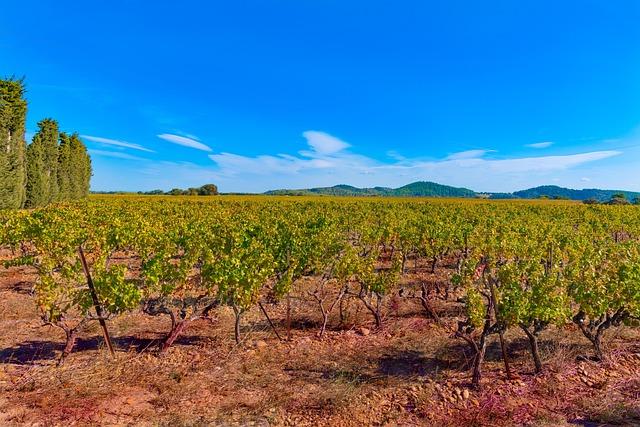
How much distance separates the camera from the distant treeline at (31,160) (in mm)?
36469

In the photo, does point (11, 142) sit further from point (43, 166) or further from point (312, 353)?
point (312, 353)

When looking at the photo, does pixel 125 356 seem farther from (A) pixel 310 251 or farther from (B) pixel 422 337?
(B) pixel 422 337

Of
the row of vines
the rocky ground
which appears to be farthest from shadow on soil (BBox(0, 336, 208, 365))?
the row of vines

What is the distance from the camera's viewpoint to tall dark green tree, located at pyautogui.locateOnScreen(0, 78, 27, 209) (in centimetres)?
3541

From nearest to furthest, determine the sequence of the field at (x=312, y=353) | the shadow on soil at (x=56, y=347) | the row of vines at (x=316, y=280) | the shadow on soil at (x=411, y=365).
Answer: the field at (x=312, y=353) < the row of vines at (x=316, y=280) < the shadow on soil at (x=411, y=365) < the shadow on soil at (x=56, y=347)

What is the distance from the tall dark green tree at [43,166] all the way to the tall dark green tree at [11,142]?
16.6ft

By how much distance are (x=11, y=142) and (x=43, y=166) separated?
12979 mm

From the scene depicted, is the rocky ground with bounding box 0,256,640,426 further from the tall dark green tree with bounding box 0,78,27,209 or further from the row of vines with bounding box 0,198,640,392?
the tall dark green tree with bounding box 0,78,27,209

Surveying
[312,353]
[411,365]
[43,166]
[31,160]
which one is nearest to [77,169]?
[43,166]

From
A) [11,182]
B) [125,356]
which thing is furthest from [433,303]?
[11,182]

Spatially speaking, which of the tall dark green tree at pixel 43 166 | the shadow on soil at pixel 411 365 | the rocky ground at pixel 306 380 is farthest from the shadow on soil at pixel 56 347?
the tall dark green tree at pixel 43 166

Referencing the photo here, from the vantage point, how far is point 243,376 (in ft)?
27.7

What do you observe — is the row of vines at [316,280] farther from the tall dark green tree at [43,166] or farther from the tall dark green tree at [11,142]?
the tall dark green tree at [43,166]

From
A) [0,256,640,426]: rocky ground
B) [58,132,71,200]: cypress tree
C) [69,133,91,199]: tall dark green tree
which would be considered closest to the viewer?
[0,256,640,426]: rocky ground
